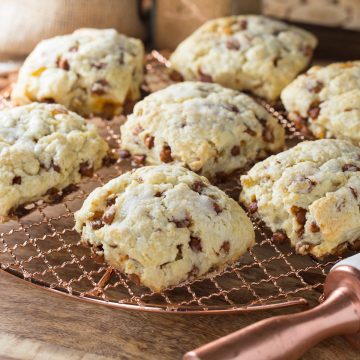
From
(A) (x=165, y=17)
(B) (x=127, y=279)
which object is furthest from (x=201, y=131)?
(A) (x=165, y=17)

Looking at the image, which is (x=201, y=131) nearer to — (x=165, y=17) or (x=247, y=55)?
(x=247, y=55)

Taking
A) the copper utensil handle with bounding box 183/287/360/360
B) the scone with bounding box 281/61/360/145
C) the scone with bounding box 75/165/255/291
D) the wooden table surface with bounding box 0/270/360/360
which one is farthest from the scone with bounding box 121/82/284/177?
the copper utensil handle with bounding box 183/287/360/360

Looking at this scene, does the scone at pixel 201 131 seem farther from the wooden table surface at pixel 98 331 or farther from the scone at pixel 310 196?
the wooden table surface at pixel 98 331

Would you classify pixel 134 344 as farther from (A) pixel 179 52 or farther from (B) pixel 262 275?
(A) pixel 179 52

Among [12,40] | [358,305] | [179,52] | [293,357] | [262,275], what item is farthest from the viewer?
[12,40]

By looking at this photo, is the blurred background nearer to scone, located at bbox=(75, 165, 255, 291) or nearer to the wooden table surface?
scone, located at bbox=(75, 165, 255, 291)

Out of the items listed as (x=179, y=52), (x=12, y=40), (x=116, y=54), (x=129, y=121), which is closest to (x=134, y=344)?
(x=129, y=121)
